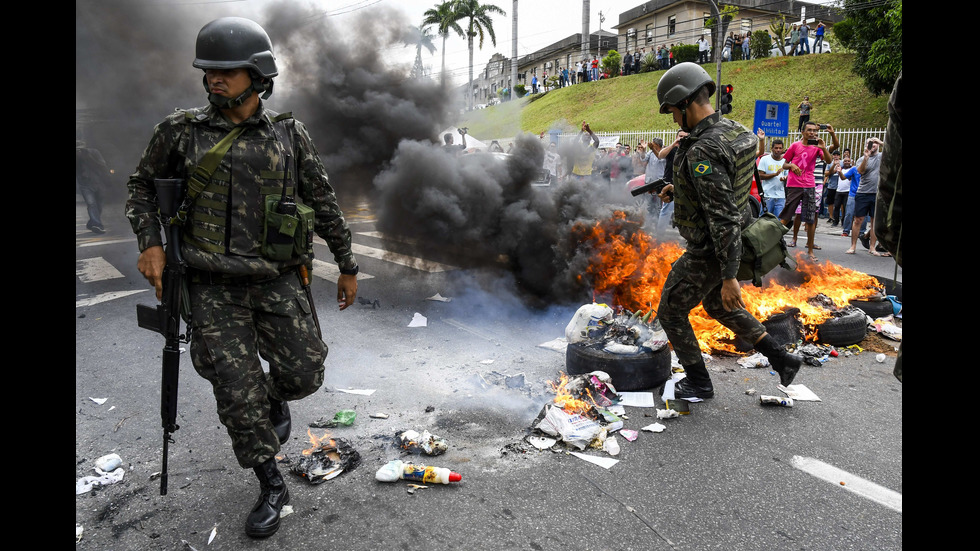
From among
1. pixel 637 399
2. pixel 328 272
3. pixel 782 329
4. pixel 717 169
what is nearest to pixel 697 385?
pixel 637 399

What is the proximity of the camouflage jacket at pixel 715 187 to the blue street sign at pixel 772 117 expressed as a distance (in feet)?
32.8

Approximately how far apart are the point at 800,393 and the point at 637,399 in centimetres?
105

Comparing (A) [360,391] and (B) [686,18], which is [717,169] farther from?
(B) [686,18]

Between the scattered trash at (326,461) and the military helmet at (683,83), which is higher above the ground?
the military helmet at (683,83)

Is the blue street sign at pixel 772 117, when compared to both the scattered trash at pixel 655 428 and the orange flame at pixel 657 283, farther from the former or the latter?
the scattered trash at pixel 655 428

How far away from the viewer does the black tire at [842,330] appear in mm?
4488

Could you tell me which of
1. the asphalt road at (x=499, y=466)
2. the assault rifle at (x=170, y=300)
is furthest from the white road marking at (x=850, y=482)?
the assault rifle at (x=170, y=300)

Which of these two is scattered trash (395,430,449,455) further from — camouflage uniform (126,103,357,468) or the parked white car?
the parked white car

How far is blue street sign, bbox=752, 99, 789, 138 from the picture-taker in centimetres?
1201

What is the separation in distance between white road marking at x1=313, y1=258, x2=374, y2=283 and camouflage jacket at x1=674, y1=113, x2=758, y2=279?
14.2 feet

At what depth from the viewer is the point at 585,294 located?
208 inches

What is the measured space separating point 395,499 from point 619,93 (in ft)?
108
